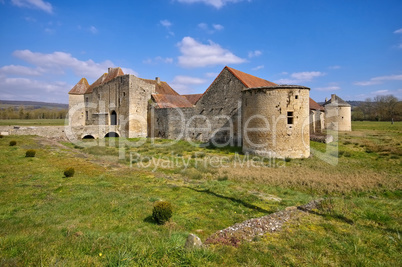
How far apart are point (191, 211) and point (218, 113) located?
1586cm

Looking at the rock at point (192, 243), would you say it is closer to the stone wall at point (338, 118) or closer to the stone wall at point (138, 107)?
the stone wall at point (138, 107)

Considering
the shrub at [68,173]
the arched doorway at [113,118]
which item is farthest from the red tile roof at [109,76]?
the shrub at [68,173]

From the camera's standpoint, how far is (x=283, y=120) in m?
16.3

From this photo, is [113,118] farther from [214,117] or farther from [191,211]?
[191,211]

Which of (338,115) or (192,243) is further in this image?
(338,115)

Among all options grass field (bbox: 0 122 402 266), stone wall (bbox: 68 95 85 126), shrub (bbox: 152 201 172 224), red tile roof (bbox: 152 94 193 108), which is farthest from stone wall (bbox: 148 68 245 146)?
stone wall (bbox: 68 95 85 126)

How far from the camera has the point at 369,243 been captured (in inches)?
209

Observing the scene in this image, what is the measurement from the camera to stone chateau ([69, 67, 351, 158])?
646 inches

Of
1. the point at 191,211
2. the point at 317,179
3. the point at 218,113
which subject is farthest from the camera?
the point at 218,113

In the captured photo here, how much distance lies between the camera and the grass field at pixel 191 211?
14.5 feet

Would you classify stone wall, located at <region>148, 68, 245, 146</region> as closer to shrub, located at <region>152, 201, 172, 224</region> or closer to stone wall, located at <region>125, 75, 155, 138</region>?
stone wall, located at <region>125, 75, 155, 138</region>

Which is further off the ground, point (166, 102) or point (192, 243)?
point (166, 102)

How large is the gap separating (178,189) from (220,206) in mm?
2564

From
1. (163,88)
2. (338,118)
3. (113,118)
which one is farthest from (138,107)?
(338,118)
